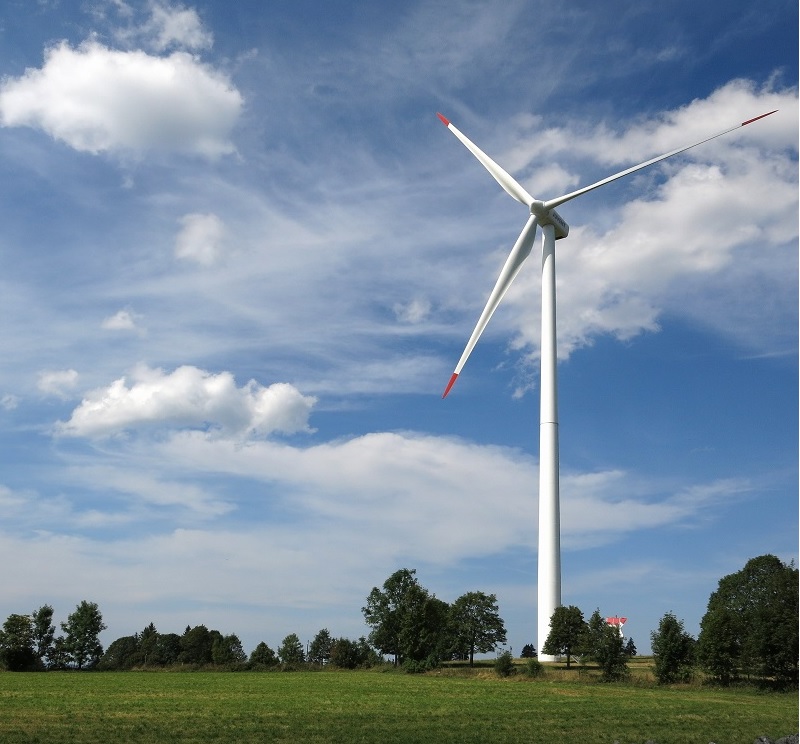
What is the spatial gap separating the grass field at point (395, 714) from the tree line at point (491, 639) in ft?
11.9

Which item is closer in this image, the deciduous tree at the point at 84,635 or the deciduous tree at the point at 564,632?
the deciduous tree at the point at 564,632

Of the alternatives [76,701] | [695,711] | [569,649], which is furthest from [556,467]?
[76,701]

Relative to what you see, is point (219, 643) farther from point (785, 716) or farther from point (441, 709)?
point (785, 716)

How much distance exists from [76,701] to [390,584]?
69.0 metres

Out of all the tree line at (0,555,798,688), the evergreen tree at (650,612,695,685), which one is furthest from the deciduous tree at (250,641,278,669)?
the evergreen tree at (650,612,695,685)

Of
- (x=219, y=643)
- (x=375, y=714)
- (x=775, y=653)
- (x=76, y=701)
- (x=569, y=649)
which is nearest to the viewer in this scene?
(x=375, y=714)

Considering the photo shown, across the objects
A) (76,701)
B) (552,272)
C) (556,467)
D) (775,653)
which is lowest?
(76,701)

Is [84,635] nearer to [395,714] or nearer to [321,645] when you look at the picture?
[321,645]

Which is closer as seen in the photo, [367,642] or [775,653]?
[775,653]

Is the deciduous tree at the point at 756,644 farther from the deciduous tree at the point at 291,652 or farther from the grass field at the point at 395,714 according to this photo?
the deciduous tree at the point at 291,652

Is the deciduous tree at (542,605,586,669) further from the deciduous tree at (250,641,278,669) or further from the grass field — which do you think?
the deciduous tree at (250,641,278,669)

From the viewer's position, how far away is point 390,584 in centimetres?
11900

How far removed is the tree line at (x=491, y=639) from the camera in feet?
228

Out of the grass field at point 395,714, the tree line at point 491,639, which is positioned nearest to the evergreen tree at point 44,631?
the tree line at point 491,639
